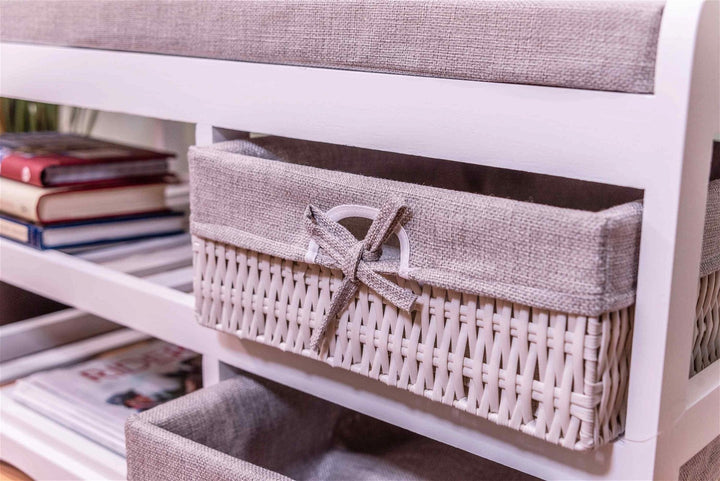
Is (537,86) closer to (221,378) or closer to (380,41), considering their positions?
(380,41)

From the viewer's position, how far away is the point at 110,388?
3.38ft

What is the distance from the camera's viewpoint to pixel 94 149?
1162 millimetres

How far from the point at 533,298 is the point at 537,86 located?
0.14m

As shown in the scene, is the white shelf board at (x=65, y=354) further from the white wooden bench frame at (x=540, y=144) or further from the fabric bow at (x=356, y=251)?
the fabric bow at (x=356, y=251)

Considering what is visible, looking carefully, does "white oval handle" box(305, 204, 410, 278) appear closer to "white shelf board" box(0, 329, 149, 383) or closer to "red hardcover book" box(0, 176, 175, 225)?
"red hardcover book" box(0, 176, 175, 225)

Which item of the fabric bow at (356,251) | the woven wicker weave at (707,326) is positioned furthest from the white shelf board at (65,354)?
the woven wicker weave at (707,326)

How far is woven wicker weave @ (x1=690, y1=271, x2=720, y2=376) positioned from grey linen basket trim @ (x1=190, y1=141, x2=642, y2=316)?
125 mm

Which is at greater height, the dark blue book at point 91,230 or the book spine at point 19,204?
the book spine at point 19,204

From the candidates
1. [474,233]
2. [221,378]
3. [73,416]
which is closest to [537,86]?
[474,233]

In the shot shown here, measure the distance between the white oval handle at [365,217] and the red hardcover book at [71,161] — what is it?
551 mm

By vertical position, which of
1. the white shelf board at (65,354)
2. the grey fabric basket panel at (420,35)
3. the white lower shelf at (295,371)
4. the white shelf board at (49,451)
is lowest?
the white shelf board at (49,451)

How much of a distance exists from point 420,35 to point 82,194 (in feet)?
2.08

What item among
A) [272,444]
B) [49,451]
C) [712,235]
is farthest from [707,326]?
[49,451]

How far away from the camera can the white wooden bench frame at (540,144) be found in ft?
1.58
